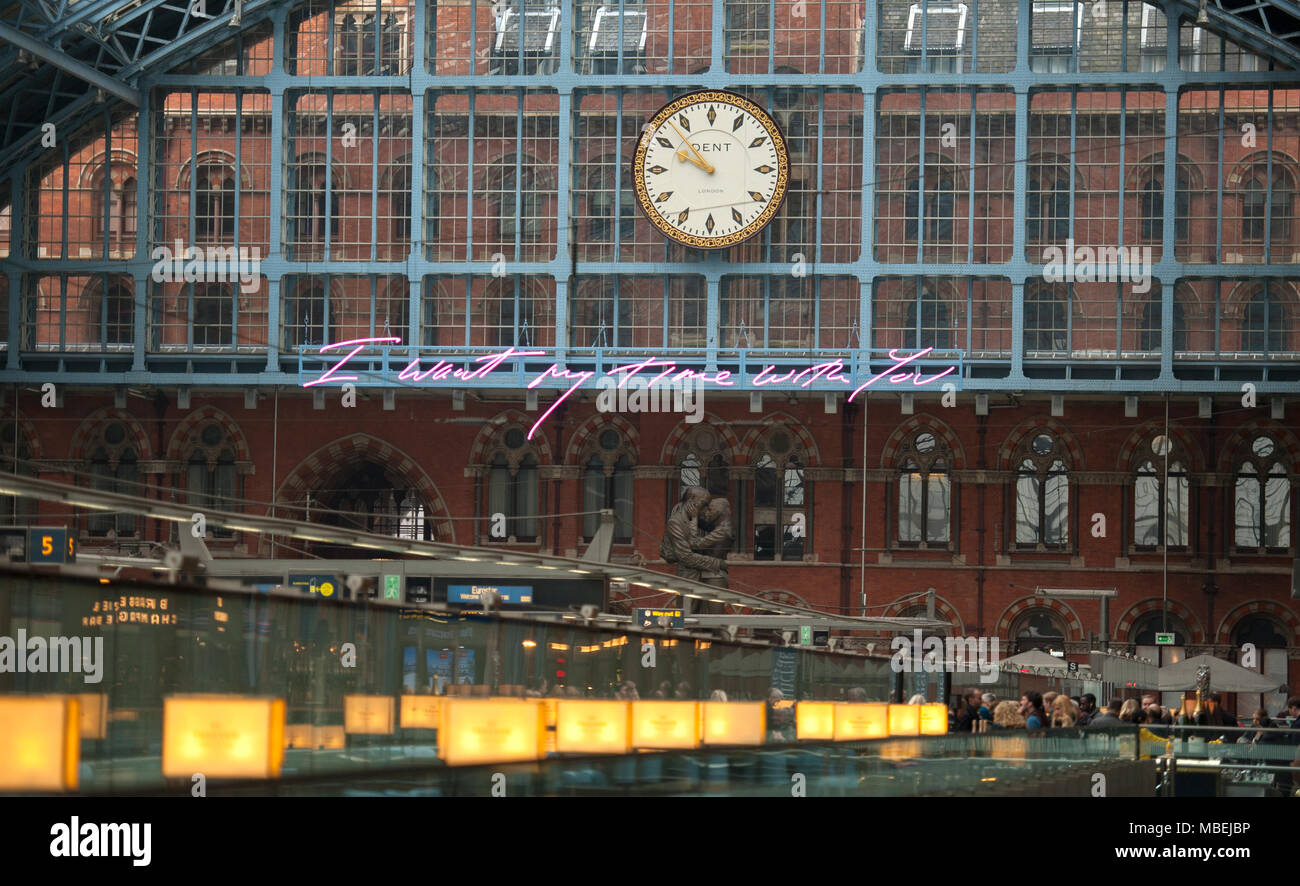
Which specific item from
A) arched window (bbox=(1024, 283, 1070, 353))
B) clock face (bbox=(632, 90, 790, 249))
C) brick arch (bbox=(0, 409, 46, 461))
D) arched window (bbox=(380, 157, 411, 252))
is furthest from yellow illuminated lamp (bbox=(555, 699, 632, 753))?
brick arch (bbox=(0, 409, 46, 461))

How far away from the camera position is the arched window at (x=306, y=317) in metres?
46.3

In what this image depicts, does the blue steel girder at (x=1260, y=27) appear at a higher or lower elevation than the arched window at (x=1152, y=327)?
higher

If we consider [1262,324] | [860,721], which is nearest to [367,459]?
[1262,324]

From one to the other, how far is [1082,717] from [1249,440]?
23.5m

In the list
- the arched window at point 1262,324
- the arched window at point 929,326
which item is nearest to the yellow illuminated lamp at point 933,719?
the arched window at point 929,326

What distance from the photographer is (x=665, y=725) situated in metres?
14.0

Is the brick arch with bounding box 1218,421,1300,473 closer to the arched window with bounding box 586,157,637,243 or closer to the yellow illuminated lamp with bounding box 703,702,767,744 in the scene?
the arched window with bounding box 586,157,637,243

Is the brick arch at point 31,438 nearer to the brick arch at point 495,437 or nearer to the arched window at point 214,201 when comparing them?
the arched window at point 214,201

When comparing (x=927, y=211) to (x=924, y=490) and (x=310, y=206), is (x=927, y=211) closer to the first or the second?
(x=924, y=490)

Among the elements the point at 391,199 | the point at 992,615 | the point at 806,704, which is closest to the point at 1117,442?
the point at 992,615

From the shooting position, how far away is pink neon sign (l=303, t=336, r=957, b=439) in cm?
4444

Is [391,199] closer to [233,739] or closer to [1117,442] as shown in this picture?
[1117,442]

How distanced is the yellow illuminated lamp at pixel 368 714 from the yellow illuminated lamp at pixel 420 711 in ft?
0.42
